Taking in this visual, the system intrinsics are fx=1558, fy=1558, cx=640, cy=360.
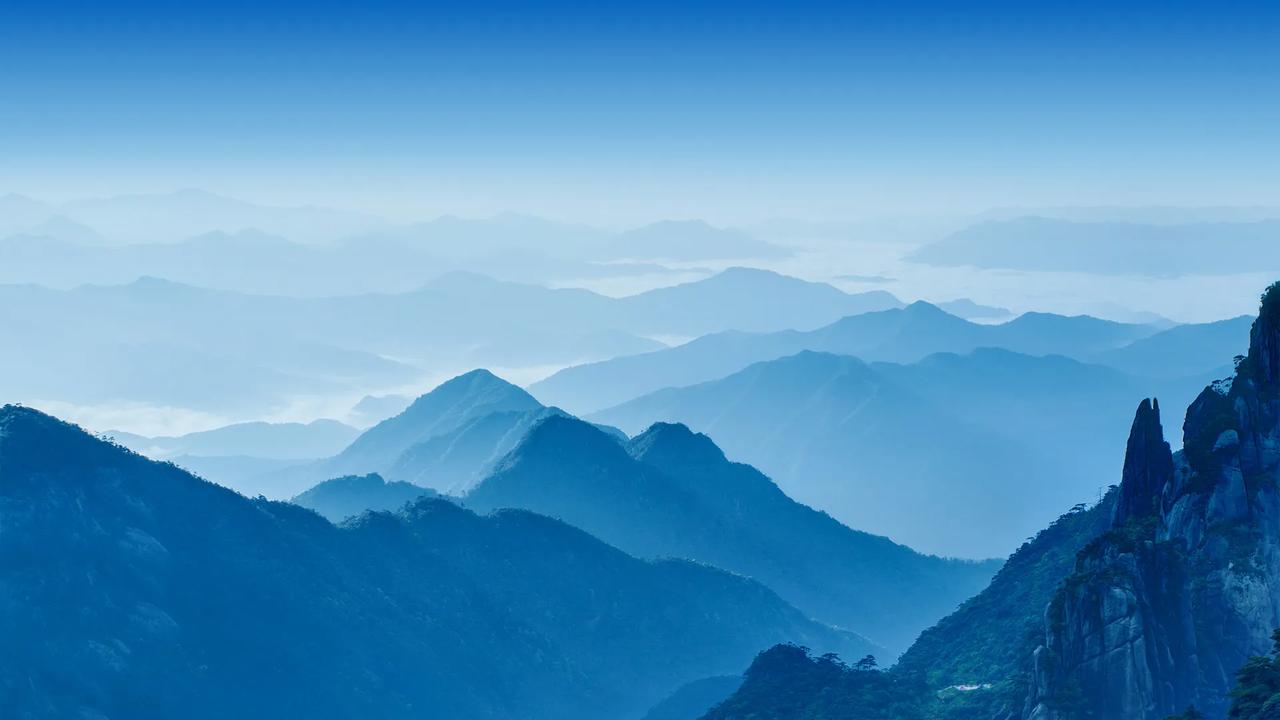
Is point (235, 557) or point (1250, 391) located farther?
point (235, 557)

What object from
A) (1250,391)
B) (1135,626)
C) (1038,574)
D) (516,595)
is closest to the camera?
(1135,626)

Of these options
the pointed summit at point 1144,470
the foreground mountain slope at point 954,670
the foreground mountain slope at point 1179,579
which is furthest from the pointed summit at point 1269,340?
the foreground mountain slope at point 954,670

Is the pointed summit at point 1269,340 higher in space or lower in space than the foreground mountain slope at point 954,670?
higher

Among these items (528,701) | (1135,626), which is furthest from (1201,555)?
(528,701)

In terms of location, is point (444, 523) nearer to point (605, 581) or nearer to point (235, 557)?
point (605, 581)

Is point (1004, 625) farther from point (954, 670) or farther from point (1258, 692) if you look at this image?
point (1258, 692)

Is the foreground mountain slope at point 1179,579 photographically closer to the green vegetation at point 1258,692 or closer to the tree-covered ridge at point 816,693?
the green vegetation at point 1258,692

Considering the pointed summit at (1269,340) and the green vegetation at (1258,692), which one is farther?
the pointed summit at (1269,340)
